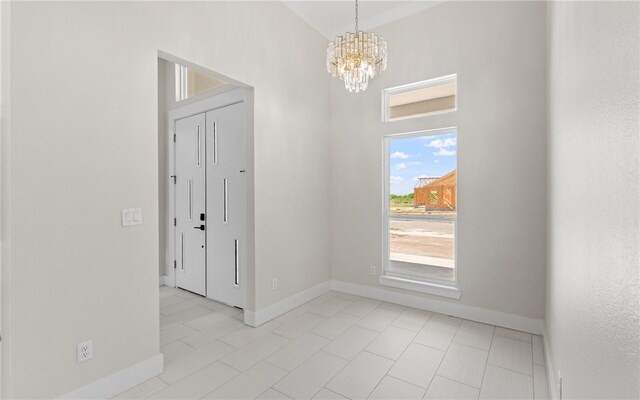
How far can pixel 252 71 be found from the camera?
10.1ft

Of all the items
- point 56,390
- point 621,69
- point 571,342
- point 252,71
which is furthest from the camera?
point 252,71

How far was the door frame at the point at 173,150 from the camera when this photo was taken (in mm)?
3178

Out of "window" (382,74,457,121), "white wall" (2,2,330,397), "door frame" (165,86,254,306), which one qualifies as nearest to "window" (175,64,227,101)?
"door frame" (165,86,254,306)

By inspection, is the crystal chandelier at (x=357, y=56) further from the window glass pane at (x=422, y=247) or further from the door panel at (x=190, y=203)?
the door panel at (x=190, y=203)

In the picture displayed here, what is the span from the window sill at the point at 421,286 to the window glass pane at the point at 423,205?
0.10 metres

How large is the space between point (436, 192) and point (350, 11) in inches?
95.7

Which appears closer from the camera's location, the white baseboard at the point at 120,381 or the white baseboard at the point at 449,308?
the white baseboard at the point at 120,381

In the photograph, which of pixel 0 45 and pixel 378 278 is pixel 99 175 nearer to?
pixel 0 45

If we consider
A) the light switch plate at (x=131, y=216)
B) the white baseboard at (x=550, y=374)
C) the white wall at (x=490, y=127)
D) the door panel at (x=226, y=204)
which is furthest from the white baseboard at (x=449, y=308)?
the light switch plate at (x=131, y=216)

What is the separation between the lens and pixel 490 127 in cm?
308

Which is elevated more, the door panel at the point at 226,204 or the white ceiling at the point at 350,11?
the white ceiling at the point at 350,11

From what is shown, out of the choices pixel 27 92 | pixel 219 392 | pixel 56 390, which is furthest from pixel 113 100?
pixel 219 392

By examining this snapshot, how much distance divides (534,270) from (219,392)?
2931 millimetres

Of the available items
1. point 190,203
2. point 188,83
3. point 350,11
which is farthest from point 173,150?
point 350,11
